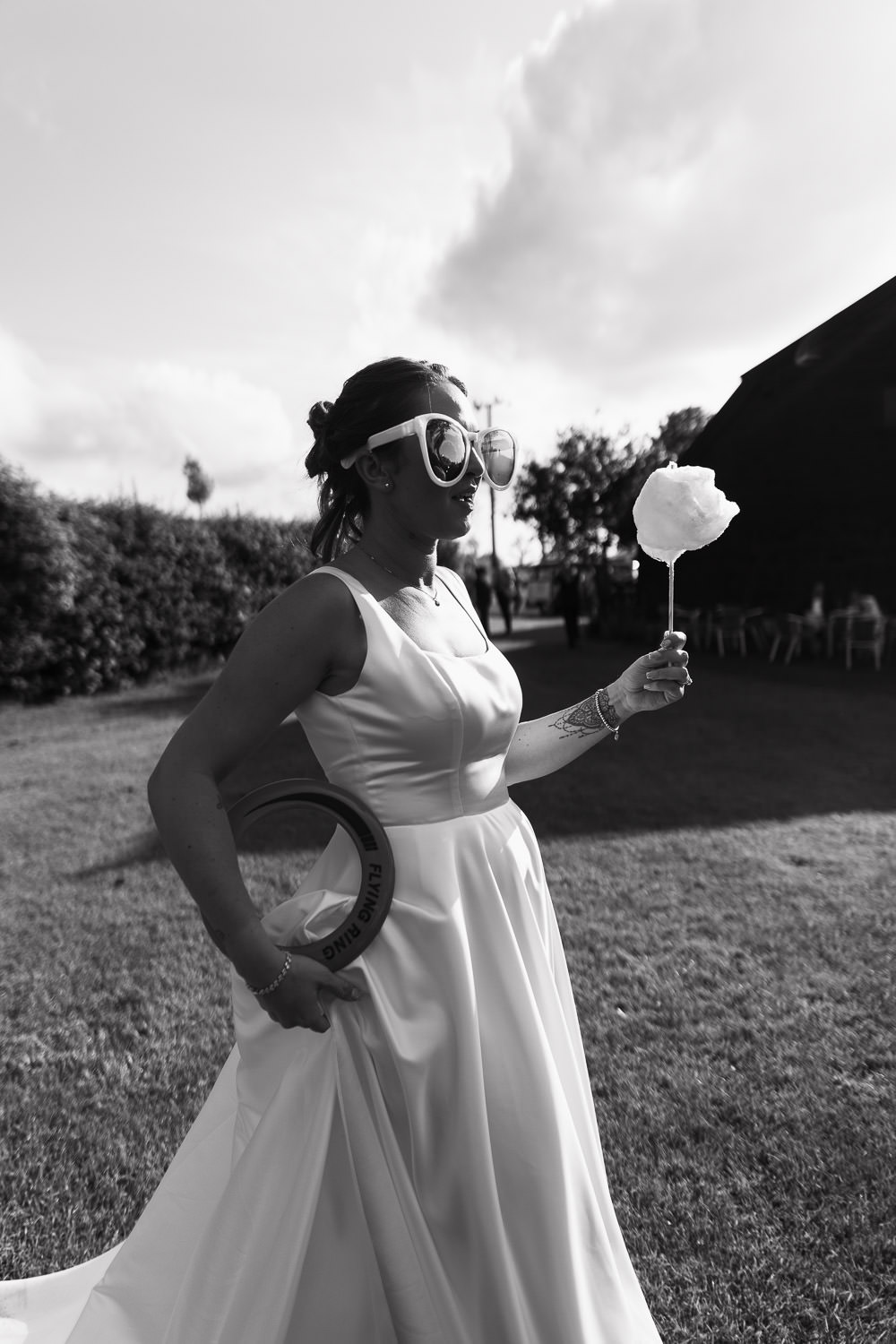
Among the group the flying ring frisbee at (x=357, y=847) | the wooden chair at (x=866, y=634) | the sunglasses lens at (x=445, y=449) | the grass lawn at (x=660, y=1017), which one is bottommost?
the grass lawn at (x=660, y=1017)

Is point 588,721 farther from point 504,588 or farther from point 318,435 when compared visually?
point 504,588

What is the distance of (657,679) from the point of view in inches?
87.5

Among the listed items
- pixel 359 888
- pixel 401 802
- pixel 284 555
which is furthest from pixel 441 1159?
pixel 284 555

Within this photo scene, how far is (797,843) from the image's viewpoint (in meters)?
6.59

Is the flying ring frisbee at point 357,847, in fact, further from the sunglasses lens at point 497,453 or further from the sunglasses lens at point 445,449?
the sunglasses lens at point 497,453

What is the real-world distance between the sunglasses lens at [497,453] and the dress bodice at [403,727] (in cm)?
53

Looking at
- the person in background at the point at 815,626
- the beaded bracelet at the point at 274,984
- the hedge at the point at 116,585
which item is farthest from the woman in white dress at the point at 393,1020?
the person in background at the point at 815,626

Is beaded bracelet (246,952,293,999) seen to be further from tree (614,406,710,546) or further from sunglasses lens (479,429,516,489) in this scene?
tree (614,406,710,546)

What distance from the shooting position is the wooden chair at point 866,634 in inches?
634

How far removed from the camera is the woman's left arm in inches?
88.4

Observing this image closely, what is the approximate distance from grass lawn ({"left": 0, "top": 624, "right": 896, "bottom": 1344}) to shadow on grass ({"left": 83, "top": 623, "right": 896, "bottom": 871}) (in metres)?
0.06

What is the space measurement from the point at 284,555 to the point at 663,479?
17376mm

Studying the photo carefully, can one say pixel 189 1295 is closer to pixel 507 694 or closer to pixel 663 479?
pixel 507 694

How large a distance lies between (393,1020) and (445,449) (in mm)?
1113
